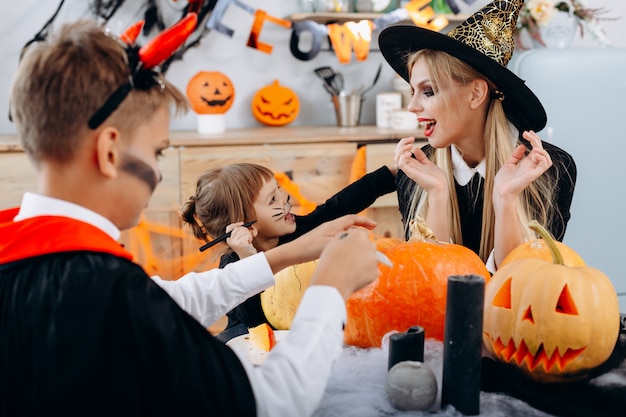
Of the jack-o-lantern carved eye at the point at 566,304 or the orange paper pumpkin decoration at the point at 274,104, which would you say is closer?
the jack-o-lantern carved eye at the point at 566,304

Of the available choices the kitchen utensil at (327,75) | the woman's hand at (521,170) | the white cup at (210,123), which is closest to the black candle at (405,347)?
the woman's hand at (521,170)

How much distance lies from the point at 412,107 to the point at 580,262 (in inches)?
26.3

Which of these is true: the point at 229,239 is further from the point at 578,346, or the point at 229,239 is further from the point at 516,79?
the point at 578,346

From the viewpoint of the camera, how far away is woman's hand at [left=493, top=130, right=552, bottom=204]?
1334 millimetres

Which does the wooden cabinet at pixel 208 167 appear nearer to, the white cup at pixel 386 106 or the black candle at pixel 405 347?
the white cup at pixel 386 106

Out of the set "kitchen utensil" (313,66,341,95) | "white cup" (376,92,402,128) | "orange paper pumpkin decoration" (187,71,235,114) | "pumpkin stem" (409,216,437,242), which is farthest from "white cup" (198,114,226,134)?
"pumpkin stem" (409,216,437,242)

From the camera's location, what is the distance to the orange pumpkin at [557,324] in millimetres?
920

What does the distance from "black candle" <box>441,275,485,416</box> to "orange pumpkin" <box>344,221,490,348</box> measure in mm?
235

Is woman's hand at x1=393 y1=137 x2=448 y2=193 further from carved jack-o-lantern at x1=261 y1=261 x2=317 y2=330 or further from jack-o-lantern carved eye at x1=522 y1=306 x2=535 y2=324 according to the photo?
jack-o-lantern carved eye at x1=522 y1=306 x2=535 y2=324

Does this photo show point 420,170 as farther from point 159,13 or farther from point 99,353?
point 159,13

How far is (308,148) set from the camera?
9.91 feet

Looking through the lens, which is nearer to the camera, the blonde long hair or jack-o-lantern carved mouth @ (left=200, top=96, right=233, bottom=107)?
the blonde long hair

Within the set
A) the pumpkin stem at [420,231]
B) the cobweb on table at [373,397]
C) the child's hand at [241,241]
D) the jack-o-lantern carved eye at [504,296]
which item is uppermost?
the pumpkin stem at [420,231]

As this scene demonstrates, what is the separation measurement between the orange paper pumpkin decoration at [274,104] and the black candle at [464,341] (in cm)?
262
